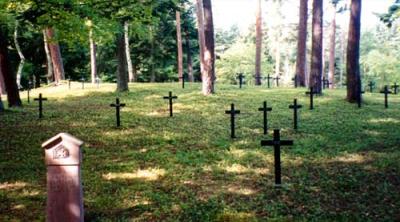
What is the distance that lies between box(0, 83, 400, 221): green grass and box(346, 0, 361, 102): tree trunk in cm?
149

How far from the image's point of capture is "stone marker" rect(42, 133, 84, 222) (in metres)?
7.15

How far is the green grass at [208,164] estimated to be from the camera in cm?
861

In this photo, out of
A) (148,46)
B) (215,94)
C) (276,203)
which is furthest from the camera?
(148,46)

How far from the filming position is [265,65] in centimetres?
5928

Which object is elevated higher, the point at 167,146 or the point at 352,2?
the point at 352,2

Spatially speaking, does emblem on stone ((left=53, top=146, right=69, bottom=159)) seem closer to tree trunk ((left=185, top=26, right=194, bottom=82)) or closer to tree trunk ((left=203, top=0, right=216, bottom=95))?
tree trunk ((left=203, top=0, right=216, bottom=95))

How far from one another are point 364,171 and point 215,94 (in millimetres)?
14403

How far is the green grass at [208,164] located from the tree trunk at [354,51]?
4.89ft

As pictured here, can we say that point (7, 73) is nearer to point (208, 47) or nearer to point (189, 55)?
point (208, 47)

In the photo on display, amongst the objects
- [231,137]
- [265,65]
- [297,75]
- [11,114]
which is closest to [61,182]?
[231,137]

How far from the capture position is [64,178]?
7348 mm

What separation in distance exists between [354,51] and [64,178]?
701 inches

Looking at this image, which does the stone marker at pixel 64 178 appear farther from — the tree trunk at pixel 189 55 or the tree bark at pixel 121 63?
the tree trunk at pixel 189 55

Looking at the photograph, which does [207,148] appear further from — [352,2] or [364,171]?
[352,2]
